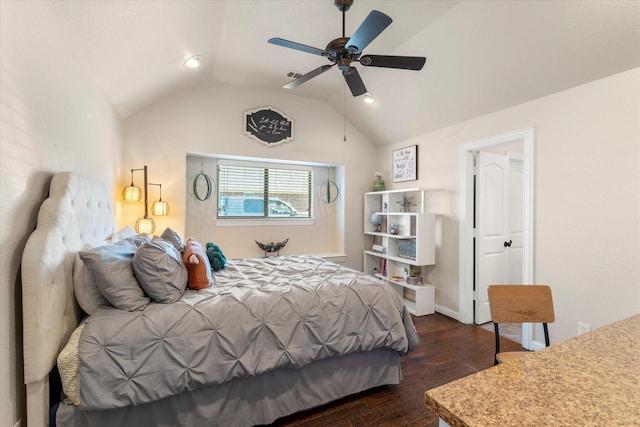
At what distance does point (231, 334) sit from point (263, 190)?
10.1ft

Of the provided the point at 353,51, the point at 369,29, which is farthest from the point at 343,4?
the point at 369,29

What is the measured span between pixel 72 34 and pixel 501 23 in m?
3.13

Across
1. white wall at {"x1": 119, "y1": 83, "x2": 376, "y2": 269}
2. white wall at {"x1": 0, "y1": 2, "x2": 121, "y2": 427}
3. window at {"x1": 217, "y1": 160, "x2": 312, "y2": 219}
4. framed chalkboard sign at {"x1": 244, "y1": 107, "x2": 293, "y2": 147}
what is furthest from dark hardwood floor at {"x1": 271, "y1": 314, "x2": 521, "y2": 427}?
framed chalkboard sign at {"x1": 244, "y1": 107, "x2": 293, "y2": 147}

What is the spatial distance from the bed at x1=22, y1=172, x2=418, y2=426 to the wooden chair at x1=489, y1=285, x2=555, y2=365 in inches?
26.7

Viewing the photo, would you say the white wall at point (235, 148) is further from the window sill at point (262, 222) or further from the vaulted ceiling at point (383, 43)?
the vaulted ceiling at point (383, 43)

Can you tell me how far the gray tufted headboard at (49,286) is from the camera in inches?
52.2

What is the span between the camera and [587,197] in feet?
8.02

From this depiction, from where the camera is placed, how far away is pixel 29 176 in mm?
1489

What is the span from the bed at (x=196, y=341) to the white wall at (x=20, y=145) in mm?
71

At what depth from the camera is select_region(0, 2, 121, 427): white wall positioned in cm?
128

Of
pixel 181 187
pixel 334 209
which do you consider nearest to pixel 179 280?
pixel 181 187

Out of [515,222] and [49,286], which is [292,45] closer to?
[49,286]

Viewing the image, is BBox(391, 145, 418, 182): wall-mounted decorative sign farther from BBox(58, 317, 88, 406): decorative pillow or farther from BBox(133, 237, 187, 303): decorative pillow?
BBox(58, 317, 88, 406): decorative pillow

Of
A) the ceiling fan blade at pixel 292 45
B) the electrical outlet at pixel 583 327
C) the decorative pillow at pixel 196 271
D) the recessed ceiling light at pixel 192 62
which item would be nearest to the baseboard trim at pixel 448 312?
the electrical outlet at pixel 583 327
